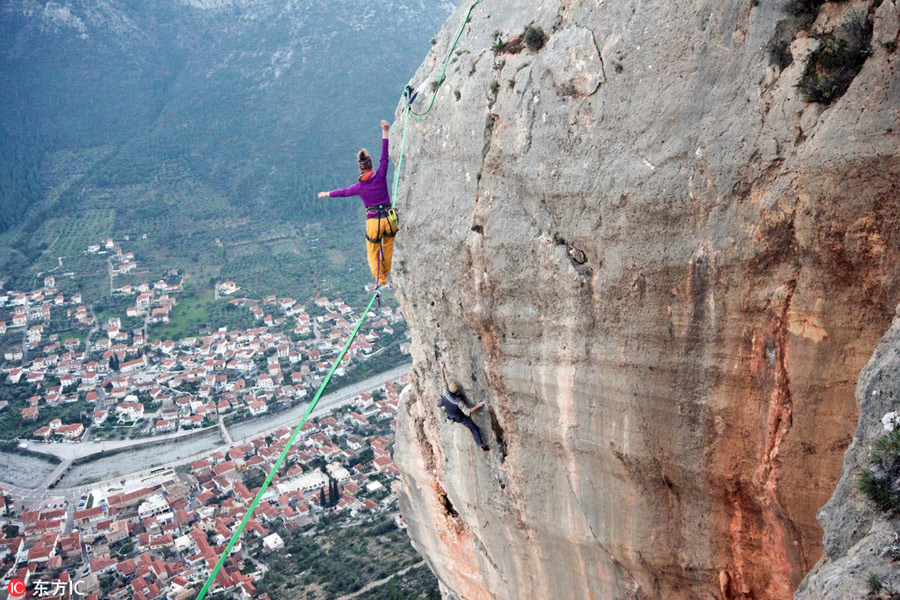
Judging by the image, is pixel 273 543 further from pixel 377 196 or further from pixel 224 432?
pixel 377 196

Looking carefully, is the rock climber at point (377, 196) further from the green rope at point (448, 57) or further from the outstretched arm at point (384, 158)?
the green rope at point (448, 57)

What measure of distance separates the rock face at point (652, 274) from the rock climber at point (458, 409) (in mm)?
163

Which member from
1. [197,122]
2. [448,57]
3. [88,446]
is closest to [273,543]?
[88,446]

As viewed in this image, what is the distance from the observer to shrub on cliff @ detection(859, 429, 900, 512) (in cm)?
387

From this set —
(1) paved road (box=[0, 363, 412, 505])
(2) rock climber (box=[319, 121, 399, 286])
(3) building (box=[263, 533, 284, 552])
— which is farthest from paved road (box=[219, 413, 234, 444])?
(2) rock climber (box=[319, 121, 399, 286])

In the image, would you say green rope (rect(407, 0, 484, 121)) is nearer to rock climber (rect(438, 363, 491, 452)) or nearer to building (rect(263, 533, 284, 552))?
rock climber (rect(438, 363, 491, 452))

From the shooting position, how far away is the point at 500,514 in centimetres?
799

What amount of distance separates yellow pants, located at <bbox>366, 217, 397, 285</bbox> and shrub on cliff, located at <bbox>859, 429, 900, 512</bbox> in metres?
5.57

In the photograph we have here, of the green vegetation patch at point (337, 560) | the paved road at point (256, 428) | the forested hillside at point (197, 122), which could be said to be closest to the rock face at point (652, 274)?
the green vegetation patch at point (337, 560)

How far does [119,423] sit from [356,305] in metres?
19.7

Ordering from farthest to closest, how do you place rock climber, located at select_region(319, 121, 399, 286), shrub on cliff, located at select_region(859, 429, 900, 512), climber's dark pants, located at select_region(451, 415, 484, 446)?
rock climber, located at select_region(319, 121, 399, 286) → climber's dark pants, located at select_region(451, 415, 484, 446) → shrub on cliff, located at select_region(859, 429, 900, 512)

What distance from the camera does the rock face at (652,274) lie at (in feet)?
16.3

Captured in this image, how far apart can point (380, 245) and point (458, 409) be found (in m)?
2.29

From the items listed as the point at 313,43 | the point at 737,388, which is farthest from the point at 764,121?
the point at 313,43
